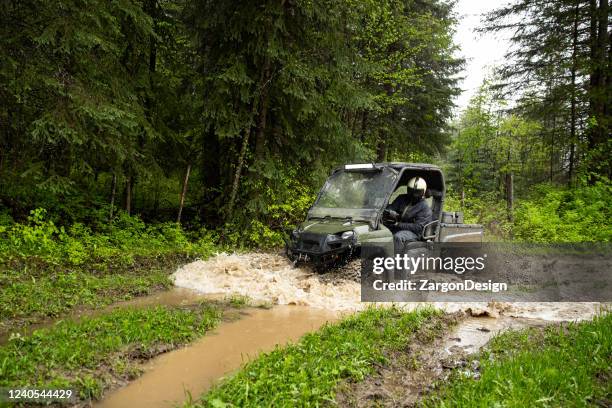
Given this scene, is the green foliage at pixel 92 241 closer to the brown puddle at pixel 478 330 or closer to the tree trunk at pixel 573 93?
the brown puddle at pixel 478 330

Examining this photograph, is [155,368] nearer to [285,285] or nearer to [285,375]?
[285,375]

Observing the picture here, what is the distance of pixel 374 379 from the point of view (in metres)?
3.92

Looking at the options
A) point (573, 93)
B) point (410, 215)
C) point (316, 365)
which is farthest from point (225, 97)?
point (573, 93)

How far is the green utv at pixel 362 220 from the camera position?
6.94 metres

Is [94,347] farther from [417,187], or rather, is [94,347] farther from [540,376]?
[417,187]

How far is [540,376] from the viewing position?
3715mm

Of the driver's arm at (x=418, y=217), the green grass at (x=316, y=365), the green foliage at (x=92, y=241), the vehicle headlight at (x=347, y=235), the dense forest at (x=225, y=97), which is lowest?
the green grass at (x=316, y=365)

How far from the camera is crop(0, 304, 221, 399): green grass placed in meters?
3.58

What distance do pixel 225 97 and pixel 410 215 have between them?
5.98 m

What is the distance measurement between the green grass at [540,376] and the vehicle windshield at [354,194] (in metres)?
3.36

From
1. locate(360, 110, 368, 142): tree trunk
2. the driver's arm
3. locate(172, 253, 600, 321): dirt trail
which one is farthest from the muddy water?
locate(360, 110, 368, 142): tree trunk

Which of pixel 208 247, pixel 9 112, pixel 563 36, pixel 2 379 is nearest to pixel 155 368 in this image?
pixel 2 379

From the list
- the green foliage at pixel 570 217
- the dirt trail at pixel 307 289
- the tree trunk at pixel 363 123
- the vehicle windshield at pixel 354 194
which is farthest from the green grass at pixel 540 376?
the tree trunk at pixel 363 123

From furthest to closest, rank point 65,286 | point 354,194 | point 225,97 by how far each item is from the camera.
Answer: point 225,97
point 354,194
point 65,286
